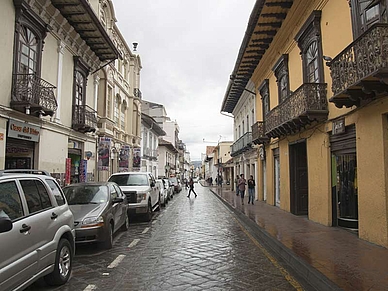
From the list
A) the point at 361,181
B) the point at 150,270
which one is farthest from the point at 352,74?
the point at 150,270

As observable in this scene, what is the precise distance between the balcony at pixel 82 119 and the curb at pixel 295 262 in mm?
9477

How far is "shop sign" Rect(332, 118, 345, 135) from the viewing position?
9118mm

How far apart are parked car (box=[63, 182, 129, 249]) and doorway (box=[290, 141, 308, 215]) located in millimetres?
6949

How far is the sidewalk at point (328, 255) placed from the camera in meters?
5.07

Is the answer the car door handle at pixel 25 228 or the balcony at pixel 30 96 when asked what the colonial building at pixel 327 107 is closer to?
the car door handle at pixel 25 228

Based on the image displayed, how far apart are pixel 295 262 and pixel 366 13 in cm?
588

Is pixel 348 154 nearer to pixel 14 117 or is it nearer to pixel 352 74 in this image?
pixel 352 74

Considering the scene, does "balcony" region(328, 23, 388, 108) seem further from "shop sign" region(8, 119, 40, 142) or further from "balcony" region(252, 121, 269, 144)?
"balcony" region(252, 121, 269, 144)

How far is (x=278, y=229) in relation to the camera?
9.88 m

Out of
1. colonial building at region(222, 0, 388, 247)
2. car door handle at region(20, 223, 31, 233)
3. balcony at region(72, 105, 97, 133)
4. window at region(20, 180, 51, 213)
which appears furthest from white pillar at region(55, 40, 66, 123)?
car door handle at region(20, 223, 31, 233)

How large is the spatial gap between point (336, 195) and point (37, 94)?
9.99 metres

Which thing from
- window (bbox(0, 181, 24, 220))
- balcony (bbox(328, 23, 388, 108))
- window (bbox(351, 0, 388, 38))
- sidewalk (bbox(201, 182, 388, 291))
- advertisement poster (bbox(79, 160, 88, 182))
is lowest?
sidewalk (bbox(201, 182, 388, 291))

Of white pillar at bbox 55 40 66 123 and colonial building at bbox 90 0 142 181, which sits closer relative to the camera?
white pillar at bbox 55 40 66 123

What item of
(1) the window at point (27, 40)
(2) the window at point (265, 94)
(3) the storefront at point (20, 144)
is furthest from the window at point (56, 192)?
(2) the window at point (265, 94)
